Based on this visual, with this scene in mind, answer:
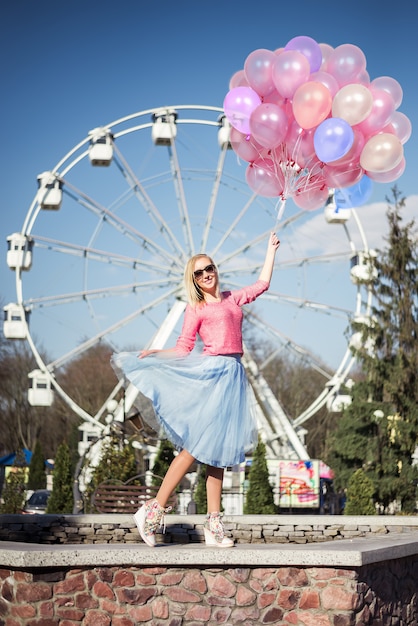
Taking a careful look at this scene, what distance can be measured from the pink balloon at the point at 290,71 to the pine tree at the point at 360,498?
33.8 ft

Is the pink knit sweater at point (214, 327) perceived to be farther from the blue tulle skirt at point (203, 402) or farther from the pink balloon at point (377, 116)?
the pink balloon at point (377, 116)

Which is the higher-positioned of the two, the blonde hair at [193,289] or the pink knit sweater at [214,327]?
the blonde hair at [193,289]

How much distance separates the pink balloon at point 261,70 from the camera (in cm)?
743

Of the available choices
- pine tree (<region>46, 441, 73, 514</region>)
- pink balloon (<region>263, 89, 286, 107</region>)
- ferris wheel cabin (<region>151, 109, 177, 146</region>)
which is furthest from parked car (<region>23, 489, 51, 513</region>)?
pink balloon (<region>263, 89, 286, 107</region>)

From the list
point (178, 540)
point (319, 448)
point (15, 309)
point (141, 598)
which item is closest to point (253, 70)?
point (178, 540)

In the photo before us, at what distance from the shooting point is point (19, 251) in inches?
1059

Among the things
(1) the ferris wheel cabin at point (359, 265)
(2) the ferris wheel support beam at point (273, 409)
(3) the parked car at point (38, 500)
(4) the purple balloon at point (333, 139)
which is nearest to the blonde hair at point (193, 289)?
(4) the purple balloon at point (333, 139)

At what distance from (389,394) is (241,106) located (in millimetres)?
14198

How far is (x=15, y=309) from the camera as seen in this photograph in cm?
2694

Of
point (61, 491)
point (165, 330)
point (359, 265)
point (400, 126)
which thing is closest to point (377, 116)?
point (400, 126)

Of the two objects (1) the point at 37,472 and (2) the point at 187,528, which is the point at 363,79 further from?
(1) the point at 37,472

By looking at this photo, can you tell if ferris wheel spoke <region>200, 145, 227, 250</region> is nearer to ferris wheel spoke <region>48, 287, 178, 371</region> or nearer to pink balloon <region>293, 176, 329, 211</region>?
ferris wheel spoke <region>48, 287, 178, 371</region>

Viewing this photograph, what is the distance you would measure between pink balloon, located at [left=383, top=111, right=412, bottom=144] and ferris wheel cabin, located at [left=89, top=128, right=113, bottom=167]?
2004 cm

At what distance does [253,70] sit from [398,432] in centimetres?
1405
